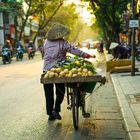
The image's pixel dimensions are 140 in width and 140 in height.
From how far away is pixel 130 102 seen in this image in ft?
33.4

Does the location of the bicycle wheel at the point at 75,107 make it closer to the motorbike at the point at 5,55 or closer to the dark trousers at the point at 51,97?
the dark trousers at the point at 51,97

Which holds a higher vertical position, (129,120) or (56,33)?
(56,33)

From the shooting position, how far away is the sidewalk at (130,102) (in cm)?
747

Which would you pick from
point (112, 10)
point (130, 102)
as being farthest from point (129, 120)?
point (112, 10)

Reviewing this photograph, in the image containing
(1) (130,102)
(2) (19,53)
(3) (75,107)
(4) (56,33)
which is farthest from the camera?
(2) (19,53)

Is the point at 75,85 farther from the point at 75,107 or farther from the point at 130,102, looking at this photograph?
the point at 130,102

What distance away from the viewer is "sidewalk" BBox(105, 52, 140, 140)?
7.47 m

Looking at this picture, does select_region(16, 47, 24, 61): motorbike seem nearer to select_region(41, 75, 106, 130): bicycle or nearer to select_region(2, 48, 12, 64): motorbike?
select_region(2, 48, 12, 64): motorbike

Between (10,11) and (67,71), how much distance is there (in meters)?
40.5

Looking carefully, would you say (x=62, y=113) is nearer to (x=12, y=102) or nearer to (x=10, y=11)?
(x=12, y=102)

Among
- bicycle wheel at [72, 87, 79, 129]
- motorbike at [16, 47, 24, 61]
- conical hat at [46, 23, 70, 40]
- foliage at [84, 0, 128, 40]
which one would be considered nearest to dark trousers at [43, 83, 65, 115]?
bicycle wheel at [72, 87, 79, 129]

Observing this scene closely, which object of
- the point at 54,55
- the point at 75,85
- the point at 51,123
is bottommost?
the point at 51,123

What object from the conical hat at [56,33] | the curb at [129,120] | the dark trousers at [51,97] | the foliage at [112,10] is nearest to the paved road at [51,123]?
the curb at [129,120]

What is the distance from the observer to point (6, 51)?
100ft
